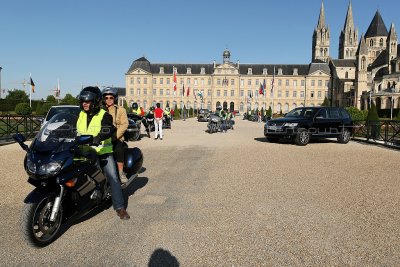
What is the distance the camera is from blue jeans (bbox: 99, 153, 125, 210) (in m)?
4.09

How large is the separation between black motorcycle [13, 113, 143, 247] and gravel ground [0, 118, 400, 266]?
0.23 metres

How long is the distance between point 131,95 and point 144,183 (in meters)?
93.3

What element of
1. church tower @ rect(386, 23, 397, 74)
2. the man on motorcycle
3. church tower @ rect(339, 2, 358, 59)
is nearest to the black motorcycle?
the man on motorcycle

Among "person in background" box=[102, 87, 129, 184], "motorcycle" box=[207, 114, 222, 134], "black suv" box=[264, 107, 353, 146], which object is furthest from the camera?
"motorcycle" box=[207, 114, 222, 134]

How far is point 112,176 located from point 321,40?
384 feet

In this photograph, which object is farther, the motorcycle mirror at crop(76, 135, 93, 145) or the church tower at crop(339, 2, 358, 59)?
the church tower at crop(339, 2, 358, 59)

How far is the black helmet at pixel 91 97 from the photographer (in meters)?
3.84

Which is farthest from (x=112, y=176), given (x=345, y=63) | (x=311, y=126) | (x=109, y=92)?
(x=345, y=63)

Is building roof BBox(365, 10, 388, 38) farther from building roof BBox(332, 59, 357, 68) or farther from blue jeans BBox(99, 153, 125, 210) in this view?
blue jeans BBox(99, 153, 125, 210)

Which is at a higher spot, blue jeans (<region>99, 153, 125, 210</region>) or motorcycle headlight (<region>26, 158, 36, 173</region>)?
motorcycle headlight (<region>26, 158, 36, 173</region>)

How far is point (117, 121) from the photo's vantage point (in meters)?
4.72

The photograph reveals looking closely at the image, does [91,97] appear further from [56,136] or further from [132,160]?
[132,160]

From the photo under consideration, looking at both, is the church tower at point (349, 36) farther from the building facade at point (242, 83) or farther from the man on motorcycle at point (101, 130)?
the man on motorcycle at point (101, 130)

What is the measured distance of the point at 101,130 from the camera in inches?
150
